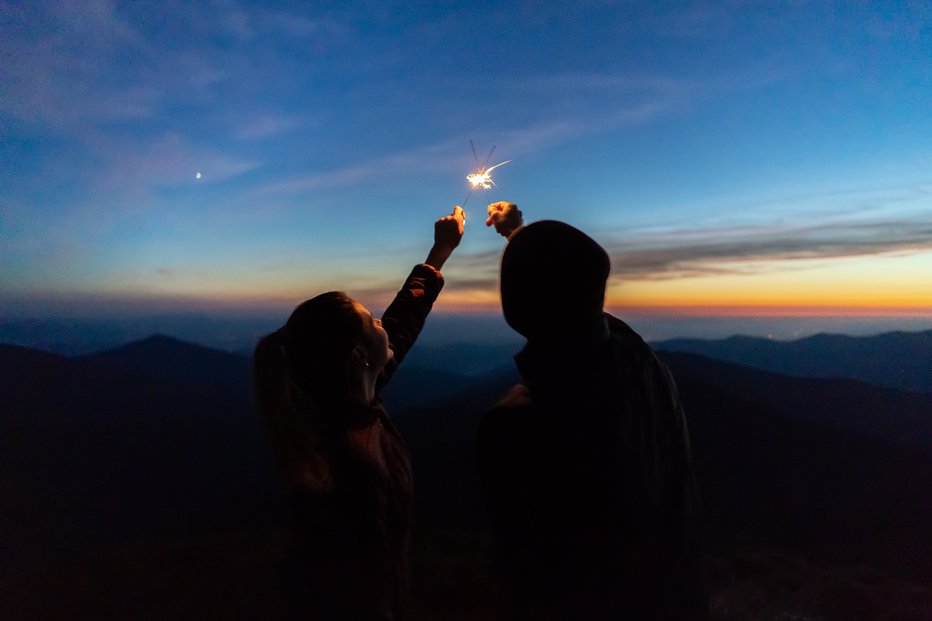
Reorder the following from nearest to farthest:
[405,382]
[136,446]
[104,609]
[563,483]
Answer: [563,483] < [104,609] < [136,446] < [405,382]

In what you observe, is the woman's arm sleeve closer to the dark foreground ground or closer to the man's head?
the man's head

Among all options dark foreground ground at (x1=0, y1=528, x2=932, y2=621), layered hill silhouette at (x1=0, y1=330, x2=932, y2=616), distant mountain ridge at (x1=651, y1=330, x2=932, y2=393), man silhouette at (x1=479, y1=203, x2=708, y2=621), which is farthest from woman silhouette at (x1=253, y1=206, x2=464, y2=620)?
distant mountain ridge at (x1=651, y1=330, x2=932, y2=393)

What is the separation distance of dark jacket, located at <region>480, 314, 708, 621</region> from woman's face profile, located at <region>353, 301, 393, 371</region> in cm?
107

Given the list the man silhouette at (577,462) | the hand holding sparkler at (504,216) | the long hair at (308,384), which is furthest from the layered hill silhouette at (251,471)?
the man silhouette at (577,462)

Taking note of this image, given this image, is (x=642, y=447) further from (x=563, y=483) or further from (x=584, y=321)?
(x=584, y=321)

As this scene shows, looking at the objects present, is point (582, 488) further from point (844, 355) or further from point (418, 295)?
point (844, 355)

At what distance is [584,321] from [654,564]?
954 millimetres

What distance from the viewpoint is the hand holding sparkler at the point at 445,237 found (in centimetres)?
371

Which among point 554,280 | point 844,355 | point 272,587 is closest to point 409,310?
point 554,280

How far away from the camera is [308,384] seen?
8.27 feet

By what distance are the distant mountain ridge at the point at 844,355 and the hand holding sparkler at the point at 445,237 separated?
219 ft

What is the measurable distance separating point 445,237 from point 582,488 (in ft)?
8.24

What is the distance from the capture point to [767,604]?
9.88 m

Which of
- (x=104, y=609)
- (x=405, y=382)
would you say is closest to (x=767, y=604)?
(x=104, y=609)
